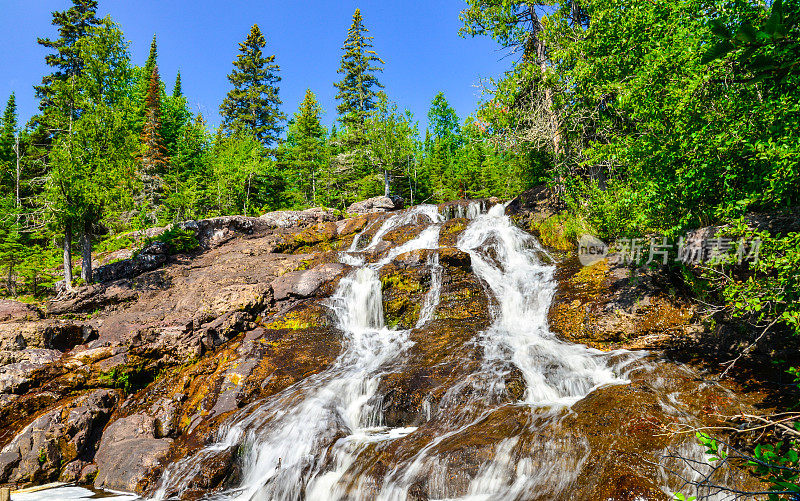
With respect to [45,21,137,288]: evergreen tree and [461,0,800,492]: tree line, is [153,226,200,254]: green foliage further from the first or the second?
[461,0,800,492]: tree line

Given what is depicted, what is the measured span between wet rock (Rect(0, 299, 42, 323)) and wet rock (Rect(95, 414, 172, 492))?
6.25 metres

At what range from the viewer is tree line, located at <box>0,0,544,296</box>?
55.8 ft

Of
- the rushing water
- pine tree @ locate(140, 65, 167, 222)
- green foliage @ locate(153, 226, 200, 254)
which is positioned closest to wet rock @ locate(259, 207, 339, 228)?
green foliage @ locate(153, 226, 200, 254)

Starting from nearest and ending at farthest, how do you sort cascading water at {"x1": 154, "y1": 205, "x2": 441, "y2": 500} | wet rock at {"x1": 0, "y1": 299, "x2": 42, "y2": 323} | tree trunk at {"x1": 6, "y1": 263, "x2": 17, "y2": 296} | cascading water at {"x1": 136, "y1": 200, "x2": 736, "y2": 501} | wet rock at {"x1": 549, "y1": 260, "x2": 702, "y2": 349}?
cascading water at {"x1": 136, "y1": 200, "x2": 736, "y2": 501}, cascading water at {"x1": 154, "y1": 205, "x2": 441, "y2": 500}, wet rock at {"x1": 549, "y1": 260, "x2": 702, "y2": 349}, wet rock at {"x1": 0, "y1": 299, "x2": 42, "y2": 323}, tree trunk at {"x1": 6, "y1": 263, "x2": 17, "y2": 296}

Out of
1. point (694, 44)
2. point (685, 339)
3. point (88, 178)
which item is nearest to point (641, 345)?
point (685, 339)

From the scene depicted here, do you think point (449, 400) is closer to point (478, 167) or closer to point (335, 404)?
point (335, 404)

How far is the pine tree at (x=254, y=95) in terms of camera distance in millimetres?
43406

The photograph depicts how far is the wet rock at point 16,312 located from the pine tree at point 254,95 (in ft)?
109

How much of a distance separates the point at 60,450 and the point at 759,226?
15.1 metres

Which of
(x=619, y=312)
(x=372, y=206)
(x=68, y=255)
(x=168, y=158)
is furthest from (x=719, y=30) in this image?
(x=168, y=158)

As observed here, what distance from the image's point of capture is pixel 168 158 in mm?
33469

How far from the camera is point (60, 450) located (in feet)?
28.5

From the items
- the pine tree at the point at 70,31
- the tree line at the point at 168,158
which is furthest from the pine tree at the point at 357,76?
the pine tree at the point at 70,31

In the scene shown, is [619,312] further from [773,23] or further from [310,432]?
[773,23]
